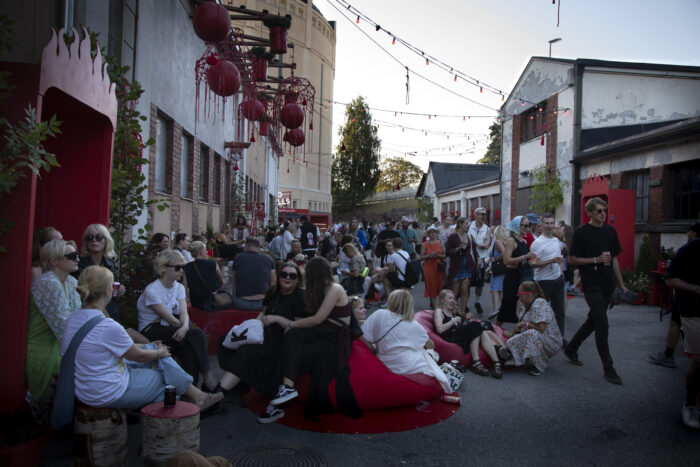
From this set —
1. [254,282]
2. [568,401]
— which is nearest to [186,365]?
[254,282]

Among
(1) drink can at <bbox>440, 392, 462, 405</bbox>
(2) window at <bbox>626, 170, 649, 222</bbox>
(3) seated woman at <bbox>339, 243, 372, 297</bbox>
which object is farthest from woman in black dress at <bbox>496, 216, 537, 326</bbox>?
(2) window at <bbox>626, 170, 649, 222</bbox>

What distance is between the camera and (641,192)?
555 inches

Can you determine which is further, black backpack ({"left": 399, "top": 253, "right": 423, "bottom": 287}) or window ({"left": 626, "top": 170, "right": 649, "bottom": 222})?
window ({"left": 626, "top": 170, "right": 649, "bottom": 222})

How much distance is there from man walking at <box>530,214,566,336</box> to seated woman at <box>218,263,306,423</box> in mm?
3656

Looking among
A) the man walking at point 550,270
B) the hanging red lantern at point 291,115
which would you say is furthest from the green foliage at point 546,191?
the man walking at point 550,270

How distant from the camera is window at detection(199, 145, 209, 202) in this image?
13.5 metres

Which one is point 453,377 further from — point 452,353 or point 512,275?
point 512,275

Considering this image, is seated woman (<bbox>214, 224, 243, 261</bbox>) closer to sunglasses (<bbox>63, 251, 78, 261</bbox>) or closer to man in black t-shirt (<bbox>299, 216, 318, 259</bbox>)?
man in black t-shirt (<bbox>299, 216, 318, 259</bbox>)

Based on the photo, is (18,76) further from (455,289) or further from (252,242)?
(455,289)

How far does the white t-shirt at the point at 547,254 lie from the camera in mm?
7000

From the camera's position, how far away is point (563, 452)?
3.95m

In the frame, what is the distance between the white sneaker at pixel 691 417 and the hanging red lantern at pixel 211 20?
684cm

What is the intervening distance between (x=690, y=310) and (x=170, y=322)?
485 cm

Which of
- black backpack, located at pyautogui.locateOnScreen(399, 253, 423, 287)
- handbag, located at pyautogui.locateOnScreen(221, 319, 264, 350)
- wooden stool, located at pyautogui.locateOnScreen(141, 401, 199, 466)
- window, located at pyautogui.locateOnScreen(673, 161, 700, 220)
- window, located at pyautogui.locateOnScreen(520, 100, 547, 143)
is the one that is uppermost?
window, located at pyautogui.locateOnScreen(520, 100, 547, 143)
